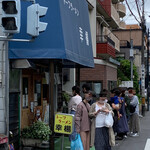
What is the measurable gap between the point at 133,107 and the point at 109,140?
18.5 feet

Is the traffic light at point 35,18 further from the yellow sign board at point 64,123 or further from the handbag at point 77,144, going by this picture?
the handbag at point 77,144

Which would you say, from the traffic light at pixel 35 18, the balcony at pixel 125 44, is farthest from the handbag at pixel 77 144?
the balcony at pixel 125 44

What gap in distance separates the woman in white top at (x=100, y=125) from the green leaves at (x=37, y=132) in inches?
→ 47.1

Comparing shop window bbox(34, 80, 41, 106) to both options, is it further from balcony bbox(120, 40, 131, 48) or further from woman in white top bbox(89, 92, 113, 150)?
balcony bbox(120, 40, 131, 48)

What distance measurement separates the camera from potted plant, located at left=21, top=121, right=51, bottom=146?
890 cm

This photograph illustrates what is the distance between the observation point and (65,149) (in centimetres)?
1066

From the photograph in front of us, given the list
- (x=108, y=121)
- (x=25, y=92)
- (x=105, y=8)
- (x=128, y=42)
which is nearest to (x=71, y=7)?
(x=25, y=92)

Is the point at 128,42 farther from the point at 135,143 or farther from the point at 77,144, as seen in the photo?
the point at 77,144

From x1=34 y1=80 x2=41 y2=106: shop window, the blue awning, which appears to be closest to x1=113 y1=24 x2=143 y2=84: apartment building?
x1=34 y1=80 x2=41 y2=106: shop window

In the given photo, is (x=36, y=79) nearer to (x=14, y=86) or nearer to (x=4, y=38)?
(x=14, y=86)

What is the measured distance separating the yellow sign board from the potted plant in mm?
684

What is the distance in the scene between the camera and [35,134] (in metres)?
9.10

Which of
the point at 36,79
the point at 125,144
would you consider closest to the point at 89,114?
the point at 36,79

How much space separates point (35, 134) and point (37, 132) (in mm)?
105
